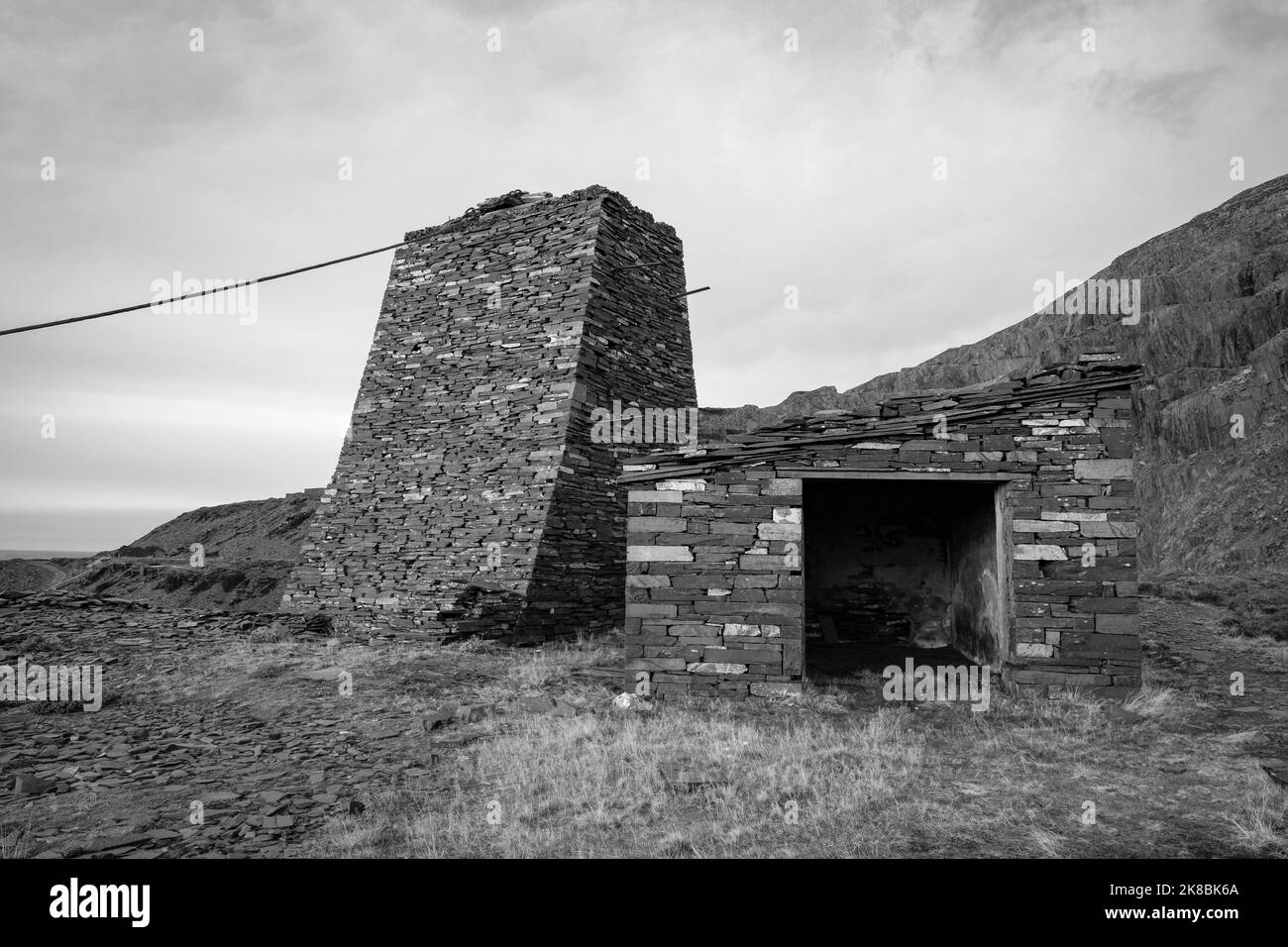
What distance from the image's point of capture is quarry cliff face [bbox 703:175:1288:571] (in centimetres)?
2311

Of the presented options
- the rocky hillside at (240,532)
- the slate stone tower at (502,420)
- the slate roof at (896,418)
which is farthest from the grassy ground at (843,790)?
the rocky hillside at (240,532)

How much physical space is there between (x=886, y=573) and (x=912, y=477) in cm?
457

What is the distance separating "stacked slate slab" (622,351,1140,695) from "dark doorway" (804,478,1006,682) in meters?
2.48

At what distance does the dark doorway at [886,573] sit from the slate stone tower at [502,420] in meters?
4.06

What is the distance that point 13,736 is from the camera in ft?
23.9

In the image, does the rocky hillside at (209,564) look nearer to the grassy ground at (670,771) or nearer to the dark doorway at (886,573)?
the grassy ground at (670,771)

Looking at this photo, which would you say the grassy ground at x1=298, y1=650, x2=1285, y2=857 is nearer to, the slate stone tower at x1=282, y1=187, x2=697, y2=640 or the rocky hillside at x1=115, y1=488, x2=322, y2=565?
the slate stone tower at x1=282, y1=187, x2=697, y2=640

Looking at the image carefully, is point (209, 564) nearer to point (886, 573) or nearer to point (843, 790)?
point (886, 573)

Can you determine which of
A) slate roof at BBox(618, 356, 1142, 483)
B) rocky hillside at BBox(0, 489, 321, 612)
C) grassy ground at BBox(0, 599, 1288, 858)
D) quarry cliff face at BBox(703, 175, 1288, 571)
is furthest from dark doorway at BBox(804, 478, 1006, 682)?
rocky hillside at BBox(0, 489, 321, 612)

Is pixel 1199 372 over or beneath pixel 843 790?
over

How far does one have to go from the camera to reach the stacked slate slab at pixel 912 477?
27.2 ft

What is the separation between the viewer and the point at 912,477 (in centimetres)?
860

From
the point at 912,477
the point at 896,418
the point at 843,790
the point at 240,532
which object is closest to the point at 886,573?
the point at 912,477
